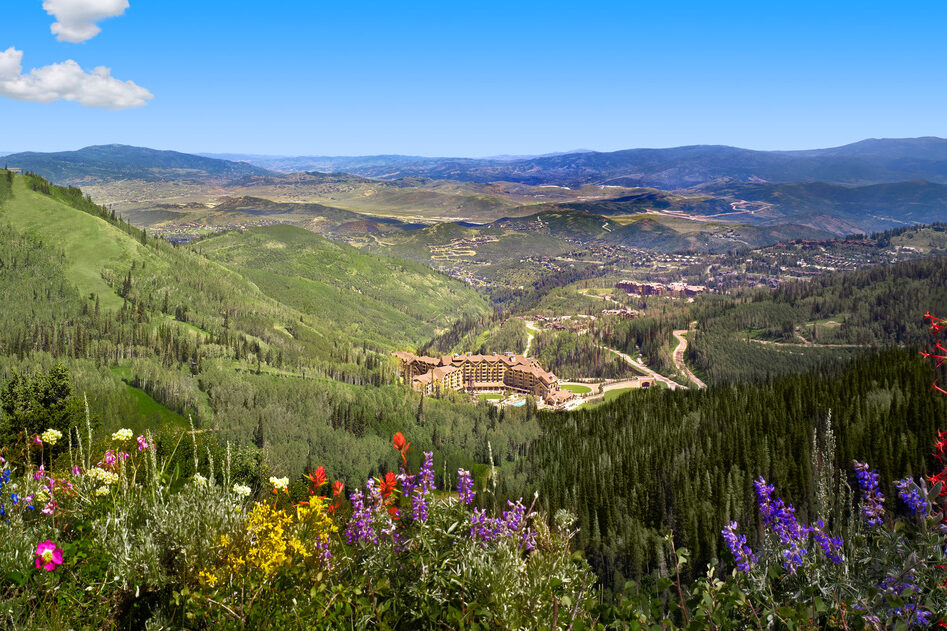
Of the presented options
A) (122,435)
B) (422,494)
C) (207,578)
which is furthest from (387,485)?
(122,435)

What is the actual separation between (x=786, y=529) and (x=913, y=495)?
205 centimetres

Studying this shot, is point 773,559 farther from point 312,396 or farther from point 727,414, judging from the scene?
point 312,396

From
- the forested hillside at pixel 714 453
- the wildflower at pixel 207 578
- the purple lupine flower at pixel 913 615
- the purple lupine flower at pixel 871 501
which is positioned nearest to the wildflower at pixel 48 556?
the wildflower at pixel 207 578

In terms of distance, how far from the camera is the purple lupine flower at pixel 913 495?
22.8ft

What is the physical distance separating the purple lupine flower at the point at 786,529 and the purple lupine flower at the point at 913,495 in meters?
1.57

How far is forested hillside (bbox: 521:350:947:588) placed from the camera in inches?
3354

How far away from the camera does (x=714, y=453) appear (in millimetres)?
104750

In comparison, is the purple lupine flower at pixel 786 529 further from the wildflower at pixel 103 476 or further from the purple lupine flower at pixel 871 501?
the wildflower at pixel 103 476

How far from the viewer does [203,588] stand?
7.89 m

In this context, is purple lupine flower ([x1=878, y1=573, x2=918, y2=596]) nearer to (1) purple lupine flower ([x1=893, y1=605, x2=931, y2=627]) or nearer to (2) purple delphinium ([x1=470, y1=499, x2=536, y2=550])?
(1) purple lupine flower ([x1=893, y1=605, x2=931, y2=627])

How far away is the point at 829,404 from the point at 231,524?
12764cm

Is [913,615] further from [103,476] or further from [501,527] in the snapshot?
[103,476]

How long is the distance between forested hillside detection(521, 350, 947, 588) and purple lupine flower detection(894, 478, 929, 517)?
62957 millimetres

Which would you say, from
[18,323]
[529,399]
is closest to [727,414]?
[529,399]
